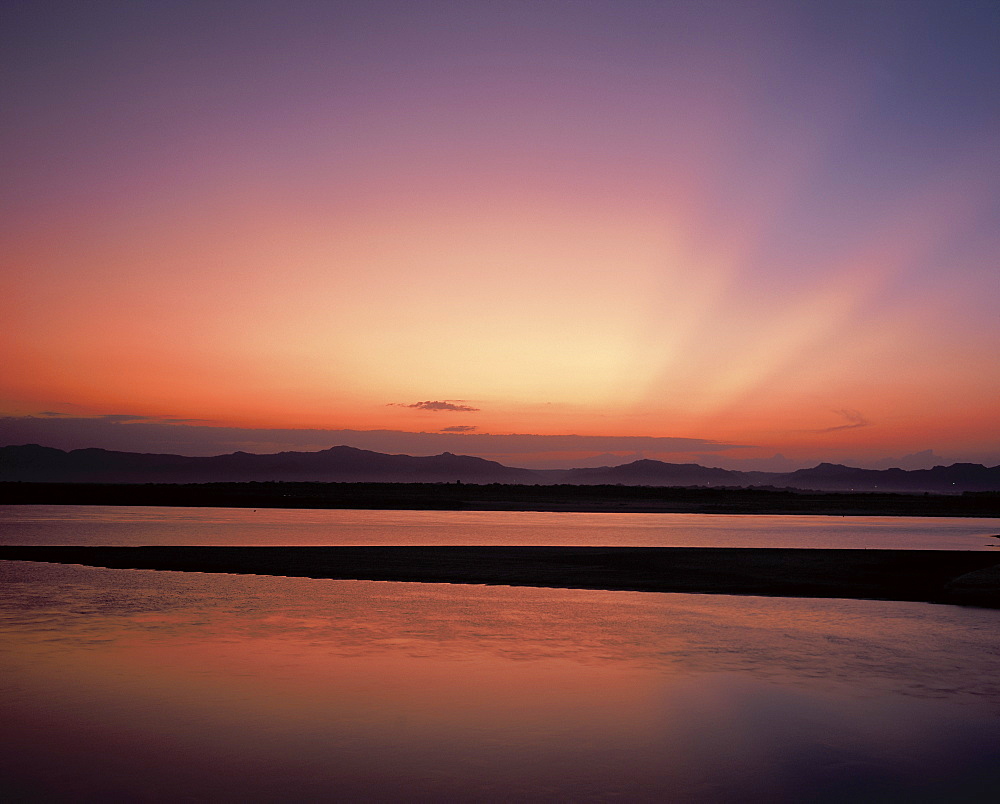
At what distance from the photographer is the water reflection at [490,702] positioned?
10281 mm

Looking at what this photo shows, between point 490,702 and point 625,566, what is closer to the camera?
point 490,702

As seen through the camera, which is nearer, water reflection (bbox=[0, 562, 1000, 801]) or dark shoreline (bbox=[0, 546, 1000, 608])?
water reflection (bbox=[0, 562, 1000, 801])

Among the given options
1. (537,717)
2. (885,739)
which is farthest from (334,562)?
(885,739)

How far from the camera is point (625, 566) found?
35.2 meters

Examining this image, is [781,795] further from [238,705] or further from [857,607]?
[857,607]

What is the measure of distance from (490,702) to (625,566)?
2211 cm

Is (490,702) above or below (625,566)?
above

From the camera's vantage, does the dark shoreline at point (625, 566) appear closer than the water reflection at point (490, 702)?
No

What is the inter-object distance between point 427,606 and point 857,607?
42.5ft

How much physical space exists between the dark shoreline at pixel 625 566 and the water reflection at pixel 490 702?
16.8 ft

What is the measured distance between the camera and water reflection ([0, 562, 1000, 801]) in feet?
33.7

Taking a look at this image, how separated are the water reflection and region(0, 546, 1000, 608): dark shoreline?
511 cm

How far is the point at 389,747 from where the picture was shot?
11500 millimetres

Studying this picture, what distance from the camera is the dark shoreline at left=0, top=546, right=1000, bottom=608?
28.9 m
